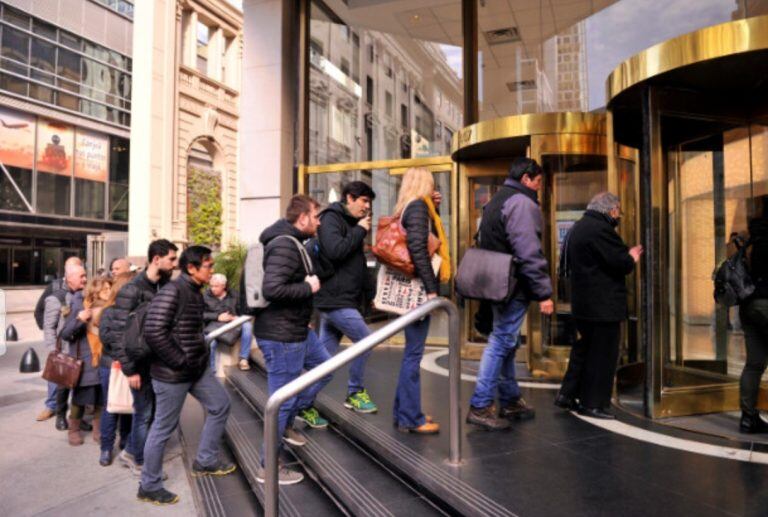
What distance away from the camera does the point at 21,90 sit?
25.5 metres

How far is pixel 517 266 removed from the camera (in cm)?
374

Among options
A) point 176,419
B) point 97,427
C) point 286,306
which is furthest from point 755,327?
point 97,427

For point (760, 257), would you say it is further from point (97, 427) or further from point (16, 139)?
point (16, 139)

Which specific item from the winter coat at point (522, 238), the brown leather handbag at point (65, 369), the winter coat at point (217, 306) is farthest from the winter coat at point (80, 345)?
the winter coat at point (522, 238)

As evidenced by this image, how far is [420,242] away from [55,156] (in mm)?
29048

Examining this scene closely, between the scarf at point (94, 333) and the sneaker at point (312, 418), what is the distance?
212cm

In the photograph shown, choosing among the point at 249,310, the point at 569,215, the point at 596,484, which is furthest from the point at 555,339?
the point at 249,310

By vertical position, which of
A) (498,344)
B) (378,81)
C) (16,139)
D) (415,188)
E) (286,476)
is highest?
(16,139)

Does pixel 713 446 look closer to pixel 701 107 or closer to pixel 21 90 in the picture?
pixel 701 107

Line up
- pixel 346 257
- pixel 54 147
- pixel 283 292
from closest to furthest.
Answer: pixel 283 292 → pixel 346 257 → pixel 54 147

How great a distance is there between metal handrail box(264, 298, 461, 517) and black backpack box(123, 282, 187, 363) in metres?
1.38

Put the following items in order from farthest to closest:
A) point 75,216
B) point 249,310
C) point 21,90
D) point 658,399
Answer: point 75,216
point 21,90
point 658,399
point 249,310

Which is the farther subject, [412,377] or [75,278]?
[75,278]

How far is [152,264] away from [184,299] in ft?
2.76
